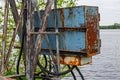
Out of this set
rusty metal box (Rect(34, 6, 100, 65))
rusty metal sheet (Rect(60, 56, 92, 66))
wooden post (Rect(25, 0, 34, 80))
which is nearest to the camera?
rusty metal box (Rect(34, 6, 100, 65))

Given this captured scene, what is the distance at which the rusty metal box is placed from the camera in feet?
33.5

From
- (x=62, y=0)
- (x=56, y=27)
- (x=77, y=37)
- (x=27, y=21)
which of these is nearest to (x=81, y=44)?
(x=77, y=37)

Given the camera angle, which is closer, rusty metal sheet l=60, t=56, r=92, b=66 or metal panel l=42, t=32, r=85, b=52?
metal panel l=42, t=32, r=85, b=52

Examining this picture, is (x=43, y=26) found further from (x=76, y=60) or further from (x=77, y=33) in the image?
(x=76, y=60)

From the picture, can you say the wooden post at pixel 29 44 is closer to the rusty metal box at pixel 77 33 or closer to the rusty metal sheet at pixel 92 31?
the rusty metal box at pixel 77 33

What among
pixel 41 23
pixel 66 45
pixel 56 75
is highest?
pixel 41 23

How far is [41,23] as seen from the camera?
10.7m

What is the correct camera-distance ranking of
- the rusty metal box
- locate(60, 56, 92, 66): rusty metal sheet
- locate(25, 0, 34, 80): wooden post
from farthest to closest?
locate(25, 0, 34, 80): wooden post → locate(60, 56, 92, 66): rusty metal sheet → the rusty metal box

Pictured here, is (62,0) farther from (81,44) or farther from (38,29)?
(81,44)

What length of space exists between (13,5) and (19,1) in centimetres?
498

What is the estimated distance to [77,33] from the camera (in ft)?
34.1

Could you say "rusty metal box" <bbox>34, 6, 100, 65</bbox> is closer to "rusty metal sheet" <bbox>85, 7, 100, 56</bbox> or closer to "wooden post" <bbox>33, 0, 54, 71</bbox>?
"rusty metal sheet" <bbox>85, 7, 100, 56</bbox>

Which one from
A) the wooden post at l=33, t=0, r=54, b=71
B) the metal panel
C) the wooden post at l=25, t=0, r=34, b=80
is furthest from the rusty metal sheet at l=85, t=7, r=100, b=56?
the wooden post at l=25, t=0, r=34, b=80

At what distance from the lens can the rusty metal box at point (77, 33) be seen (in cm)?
1021
